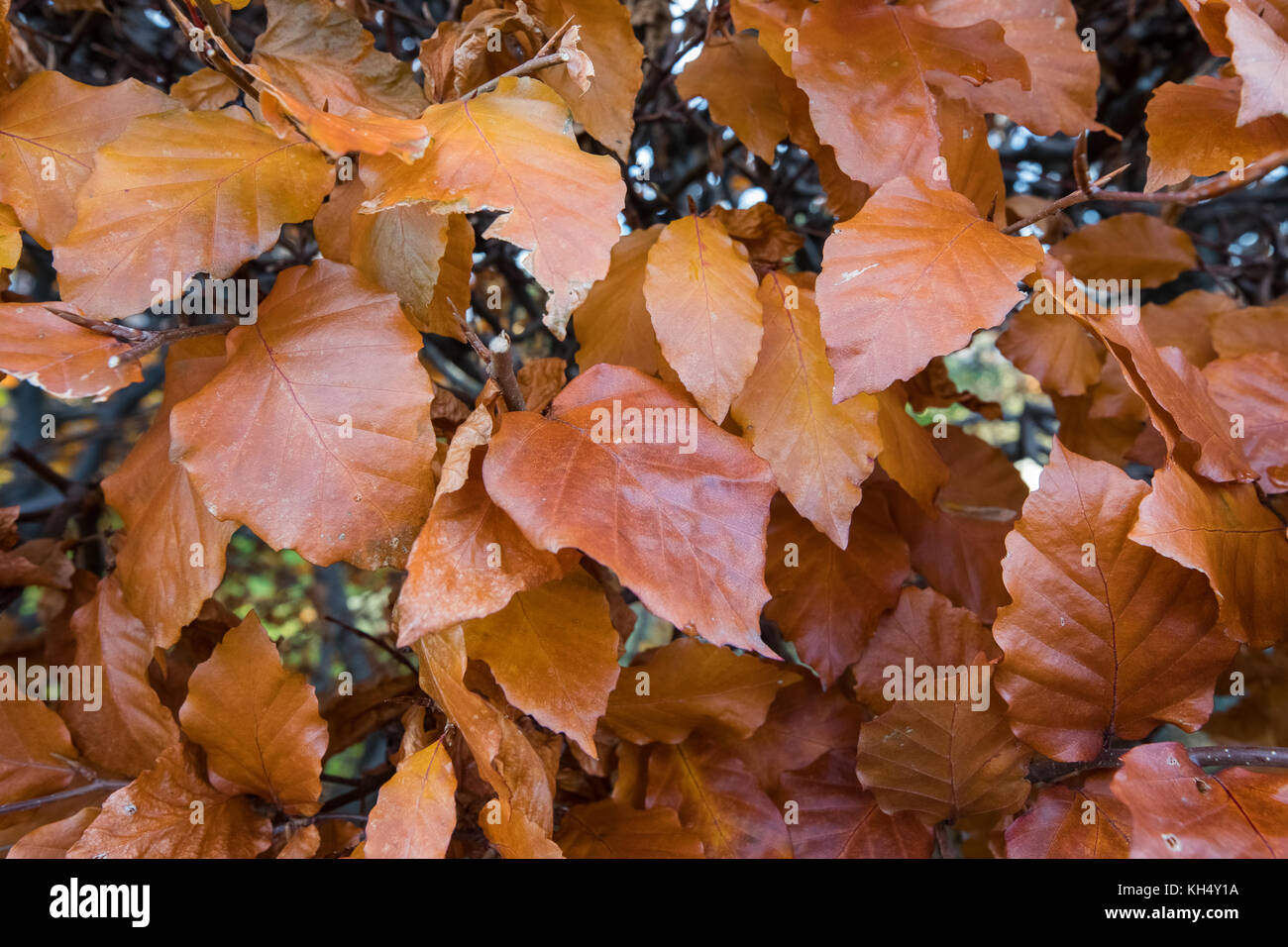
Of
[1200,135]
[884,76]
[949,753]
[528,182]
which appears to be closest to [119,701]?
[528,182]

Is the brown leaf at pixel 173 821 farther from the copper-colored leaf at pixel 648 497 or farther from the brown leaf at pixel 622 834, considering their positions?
the copper-colored leaf at pixel 648 497

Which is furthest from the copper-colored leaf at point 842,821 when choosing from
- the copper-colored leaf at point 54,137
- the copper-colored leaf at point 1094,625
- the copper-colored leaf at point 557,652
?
the copper-colored leaf at point 54,137

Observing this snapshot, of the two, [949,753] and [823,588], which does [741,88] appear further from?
[949,753]

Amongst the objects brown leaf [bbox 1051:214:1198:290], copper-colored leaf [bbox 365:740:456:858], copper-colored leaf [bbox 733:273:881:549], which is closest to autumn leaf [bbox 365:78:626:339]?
copper-colored leaf [bbox 733:273:881:549]

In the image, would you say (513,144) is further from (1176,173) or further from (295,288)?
(1176,173)

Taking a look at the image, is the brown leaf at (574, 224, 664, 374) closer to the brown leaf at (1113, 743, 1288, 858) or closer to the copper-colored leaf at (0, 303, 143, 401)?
the copper-colored leaf at (0, 303, 143, 401)

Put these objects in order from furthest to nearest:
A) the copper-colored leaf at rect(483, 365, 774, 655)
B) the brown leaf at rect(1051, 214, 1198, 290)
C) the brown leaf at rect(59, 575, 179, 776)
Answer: the brown leaf at rect(1051, 214, 1198, 290) → the brown leaf at rect(59, 575, 179, 776) → the copper-colored leaf at rect(483, 365, 774, 655)
